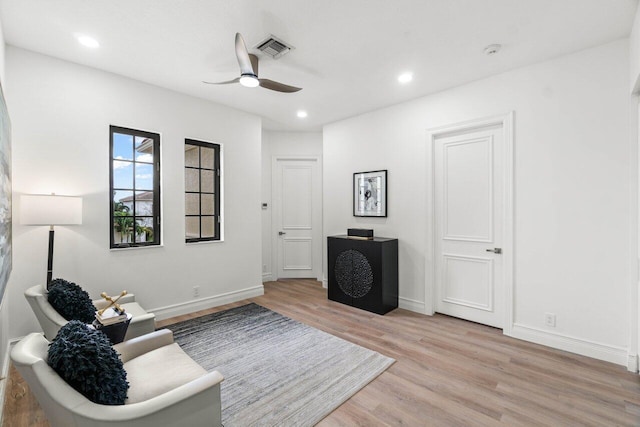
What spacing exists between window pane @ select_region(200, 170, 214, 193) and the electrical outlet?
4.16 m

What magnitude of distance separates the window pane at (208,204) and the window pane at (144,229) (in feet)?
2.29

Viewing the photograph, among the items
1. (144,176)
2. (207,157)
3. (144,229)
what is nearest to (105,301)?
(144,229)

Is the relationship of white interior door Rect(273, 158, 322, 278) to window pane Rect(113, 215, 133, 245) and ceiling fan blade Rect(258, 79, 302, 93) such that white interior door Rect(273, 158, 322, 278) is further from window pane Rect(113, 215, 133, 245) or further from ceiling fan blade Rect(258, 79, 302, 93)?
ceiling fan blade Rect(258, 79, 302, 93)

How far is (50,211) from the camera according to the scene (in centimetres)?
257

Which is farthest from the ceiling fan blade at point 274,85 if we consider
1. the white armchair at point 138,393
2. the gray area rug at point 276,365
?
the gray area rug at point 276,365

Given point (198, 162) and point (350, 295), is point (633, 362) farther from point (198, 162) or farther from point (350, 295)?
point (198, 162)

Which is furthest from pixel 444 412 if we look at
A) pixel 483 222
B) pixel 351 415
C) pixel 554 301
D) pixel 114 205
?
pixel 114 205

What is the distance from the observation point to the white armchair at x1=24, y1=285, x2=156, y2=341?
2.06 meters

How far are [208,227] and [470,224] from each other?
11.1ft

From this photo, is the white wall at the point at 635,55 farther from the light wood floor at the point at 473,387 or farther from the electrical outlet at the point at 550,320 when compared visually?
the light wood floor at the point at 473,387

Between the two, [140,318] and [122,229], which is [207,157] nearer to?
[122,229]

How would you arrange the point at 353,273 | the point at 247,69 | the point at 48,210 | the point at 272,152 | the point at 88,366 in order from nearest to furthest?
the point at 88,366
the point at 247,69
the point at 48,210
the point at 353,273
the point at 272,152

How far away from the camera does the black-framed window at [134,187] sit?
3.35 m

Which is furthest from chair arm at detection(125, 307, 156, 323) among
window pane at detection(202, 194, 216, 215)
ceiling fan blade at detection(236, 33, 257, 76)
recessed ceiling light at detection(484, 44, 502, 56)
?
recessed ceiling light at detection(484, 44, 502, 56)
